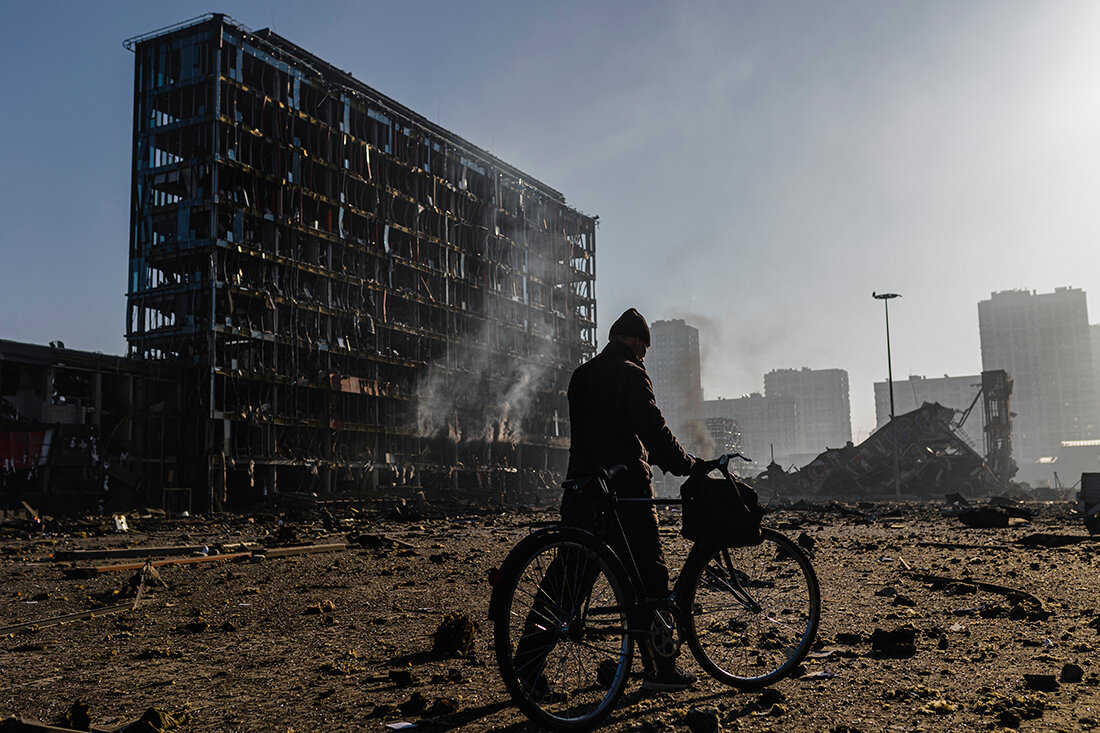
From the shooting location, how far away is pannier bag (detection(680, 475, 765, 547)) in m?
4.62

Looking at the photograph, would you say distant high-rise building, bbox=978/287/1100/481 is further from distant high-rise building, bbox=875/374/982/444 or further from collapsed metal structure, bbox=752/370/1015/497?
collapsed metal structure, bbox=752/370/1015/497

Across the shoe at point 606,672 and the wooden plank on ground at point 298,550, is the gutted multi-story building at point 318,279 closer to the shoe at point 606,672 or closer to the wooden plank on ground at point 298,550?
the wooden plank on ground at point 298,550

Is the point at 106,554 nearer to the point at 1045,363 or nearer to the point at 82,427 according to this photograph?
the point at 82,427

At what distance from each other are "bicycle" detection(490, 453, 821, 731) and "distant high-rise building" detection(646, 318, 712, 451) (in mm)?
128925

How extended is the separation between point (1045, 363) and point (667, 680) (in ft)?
613

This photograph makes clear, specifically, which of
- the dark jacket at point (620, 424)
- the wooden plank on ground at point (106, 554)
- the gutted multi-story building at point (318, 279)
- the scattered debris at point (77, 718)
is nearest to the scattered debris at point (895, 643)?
the dark jacket at point (620, 424)

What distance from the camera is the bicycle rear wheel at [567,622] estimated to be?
3.97m

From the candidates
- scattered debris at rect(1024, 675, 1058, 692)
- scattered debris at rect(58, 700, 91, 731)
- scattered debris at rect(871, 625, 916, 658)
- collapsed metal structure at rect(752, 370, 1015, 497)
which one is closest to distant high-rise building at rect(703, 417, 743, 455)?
collapsed metal structure at rect(752, 370, 1015, 497)

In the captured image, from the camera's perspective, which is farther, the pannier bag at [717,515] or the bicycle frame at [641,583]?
the pannier bag at [717,515]

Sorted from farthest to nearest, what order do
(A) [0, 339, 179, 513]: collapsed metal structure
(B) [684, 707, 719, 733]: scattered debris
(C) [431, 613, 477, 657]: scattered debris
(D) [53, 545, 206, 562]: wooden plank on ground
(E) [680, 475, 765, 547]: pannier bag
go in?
(A) [0, 339, 179, 513]: collapsed metal structure, (D) [53, 545, 206, 562]: wooden plank on ground, (C) [431, 613, 477, 657]: scattered debris, (E) [680, 475, 765, 547]: pannier bag, (B) [684, 707, 719, 733]: scattered debris

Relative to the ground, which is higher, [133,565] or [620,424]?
[620,424]

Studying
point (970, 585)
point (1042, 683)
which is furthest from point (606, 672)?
point (970, 585)

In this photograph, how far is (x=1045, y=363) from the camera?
6511 inches

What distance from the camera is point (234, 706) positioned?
4438mm
